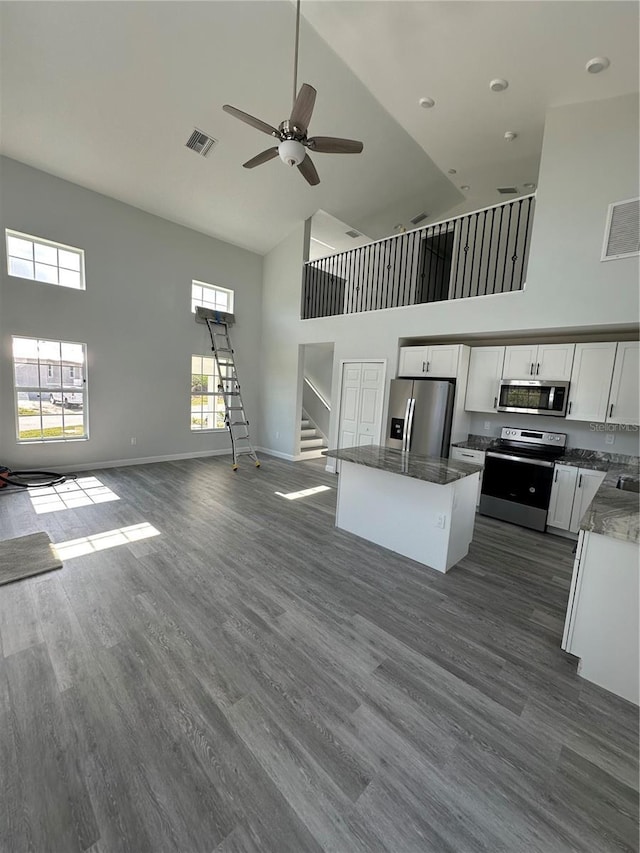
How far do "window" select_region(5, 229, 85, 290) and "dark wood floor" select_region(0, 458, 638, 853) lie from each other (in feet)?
14.1

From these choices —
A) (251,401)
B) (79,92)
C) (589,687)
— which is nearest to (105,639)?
(589,687)

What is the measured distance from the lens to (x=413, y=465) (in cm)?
314

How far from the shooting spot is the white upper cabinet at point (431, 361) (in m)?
4.65

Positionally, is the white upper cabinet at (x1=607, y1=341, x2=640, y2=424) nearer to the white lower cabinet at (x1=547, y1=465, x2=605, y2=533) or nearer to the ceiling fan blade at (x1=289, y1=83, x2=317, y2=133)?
the white lower cabinet at (x1=547, y1=465, x2=605, y2=533)

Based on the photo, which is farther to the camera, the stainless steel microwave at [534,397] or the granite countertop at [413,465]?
the stainless steel microwave at [534,397]

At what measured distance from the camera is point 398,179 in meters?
5.82

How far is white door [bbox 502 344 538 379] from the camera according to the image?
4.17 m

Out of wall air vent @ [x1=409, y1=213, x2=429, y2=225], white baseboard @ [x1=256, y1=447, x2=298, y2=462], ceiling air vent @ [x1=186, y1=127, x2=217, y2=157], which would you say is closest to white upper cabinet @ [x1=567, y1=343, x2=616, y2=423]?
white baseboard @ [x1=256, y1=447, x2=298, y2=462]

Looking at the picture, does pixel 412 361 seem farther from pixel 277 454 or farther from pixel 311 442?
pixel 277 454

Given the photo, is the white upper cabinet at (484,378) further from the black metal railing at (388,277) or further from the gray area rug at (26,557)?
the gray area rug at (26,557)

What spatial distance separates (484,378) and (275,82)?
4.30 meters

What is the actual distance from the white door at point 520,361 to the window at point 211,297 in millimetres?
5254

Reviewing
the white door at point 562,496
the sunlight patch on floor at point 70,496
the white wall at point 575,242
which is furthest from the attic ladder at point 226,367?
the white door at point 562,496

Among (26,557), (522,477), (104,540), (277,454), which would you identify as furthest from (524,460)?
(26,557)
